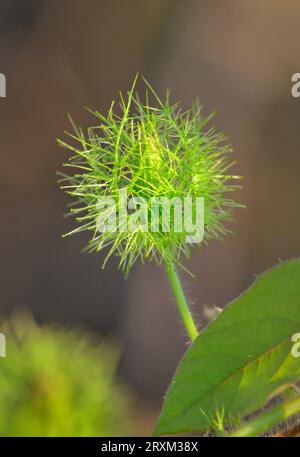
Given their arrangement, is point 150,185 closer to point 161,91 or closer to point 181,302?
point 181,302

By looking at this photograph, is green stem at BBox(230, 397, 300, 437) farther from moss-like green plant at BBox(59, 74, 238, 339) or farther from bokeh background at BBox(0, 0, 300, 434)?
bokeh background at BBox(0, 0, 300, 434)

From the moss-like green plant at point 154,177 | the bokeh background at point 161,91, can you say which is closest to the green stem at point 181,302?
the moss-like green plant at point 154,177

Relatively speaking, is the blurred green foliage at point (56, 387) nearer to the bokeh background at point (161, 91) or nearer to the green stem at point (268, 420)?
the green stem at point (268, 420)

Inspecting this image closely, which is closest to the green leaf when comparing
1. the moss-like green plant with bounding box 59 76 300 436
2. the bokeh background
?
the moss-like green plant with bounding box 59 76 300 436

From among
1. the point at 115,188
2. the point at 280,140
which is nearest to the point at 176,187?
the point at 115,188

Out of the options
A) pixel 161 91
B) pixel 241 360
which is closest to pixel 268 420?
pixel 241 360
